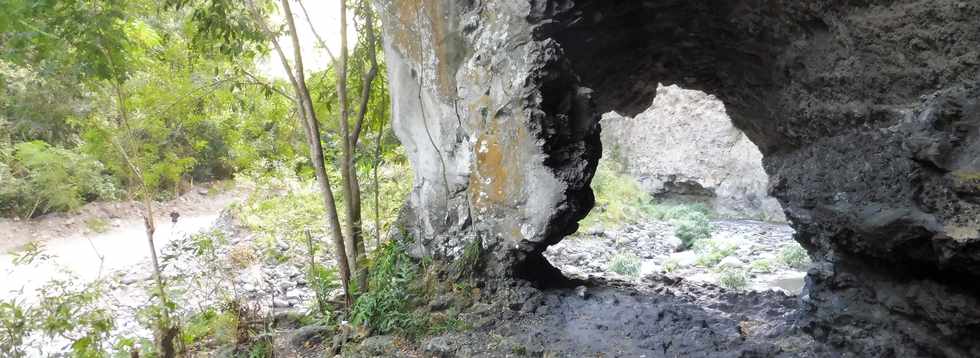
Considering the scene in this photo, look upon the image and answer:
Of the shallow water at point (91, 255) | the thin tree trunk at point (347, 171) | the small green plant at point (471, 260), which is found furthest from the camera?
the shallow water at point (91, 255)

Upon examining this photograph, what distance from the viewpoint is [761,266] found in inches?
403

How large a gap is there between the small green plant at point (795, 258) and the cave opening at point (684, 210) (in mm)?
19

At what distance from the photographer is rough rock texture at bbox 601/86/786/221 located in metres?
17.4

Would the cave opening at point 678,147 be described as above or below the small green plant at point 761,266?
above

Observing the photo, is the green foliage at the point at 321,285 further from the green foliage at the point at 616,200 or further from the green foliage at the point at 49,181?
the green foliage at the point at 616,200

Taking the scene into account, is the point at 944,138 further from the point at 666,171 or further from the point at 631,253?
the point at 666,171

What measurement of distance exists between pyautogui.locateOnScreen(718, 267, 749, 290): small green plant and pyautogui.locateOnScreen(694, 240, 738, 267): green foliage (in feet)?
4.16

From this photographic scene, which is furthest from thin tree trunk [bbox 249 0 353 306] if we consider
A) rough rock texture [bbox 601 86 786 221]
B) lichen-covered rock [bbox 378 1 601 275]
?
rough rock texture [bbox 601 86 786 221]

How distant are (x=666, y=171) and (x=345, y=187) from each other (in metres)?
16.4

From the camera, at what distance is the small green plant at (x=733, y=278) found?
29.1ft

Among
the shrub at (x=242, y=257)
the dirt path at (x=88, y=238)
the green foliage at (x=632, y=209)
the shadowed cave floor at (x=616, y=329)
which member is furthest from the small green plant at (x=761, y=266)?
the dirt path at (x=88, y=238)

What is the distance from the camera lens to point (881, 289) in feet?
12.5

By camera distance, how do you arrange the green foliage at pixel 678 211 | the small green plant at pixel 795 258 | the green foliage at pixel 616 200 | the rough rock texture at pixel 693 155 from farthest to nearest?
the rough rock texture at pixel 693 155 → the green foliage at pixel 678 211 → the green foliage at pixel 616 200 → the small green plant at pixel 795 258

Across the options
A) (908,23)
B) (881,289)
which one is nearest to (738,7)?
(908,23)
